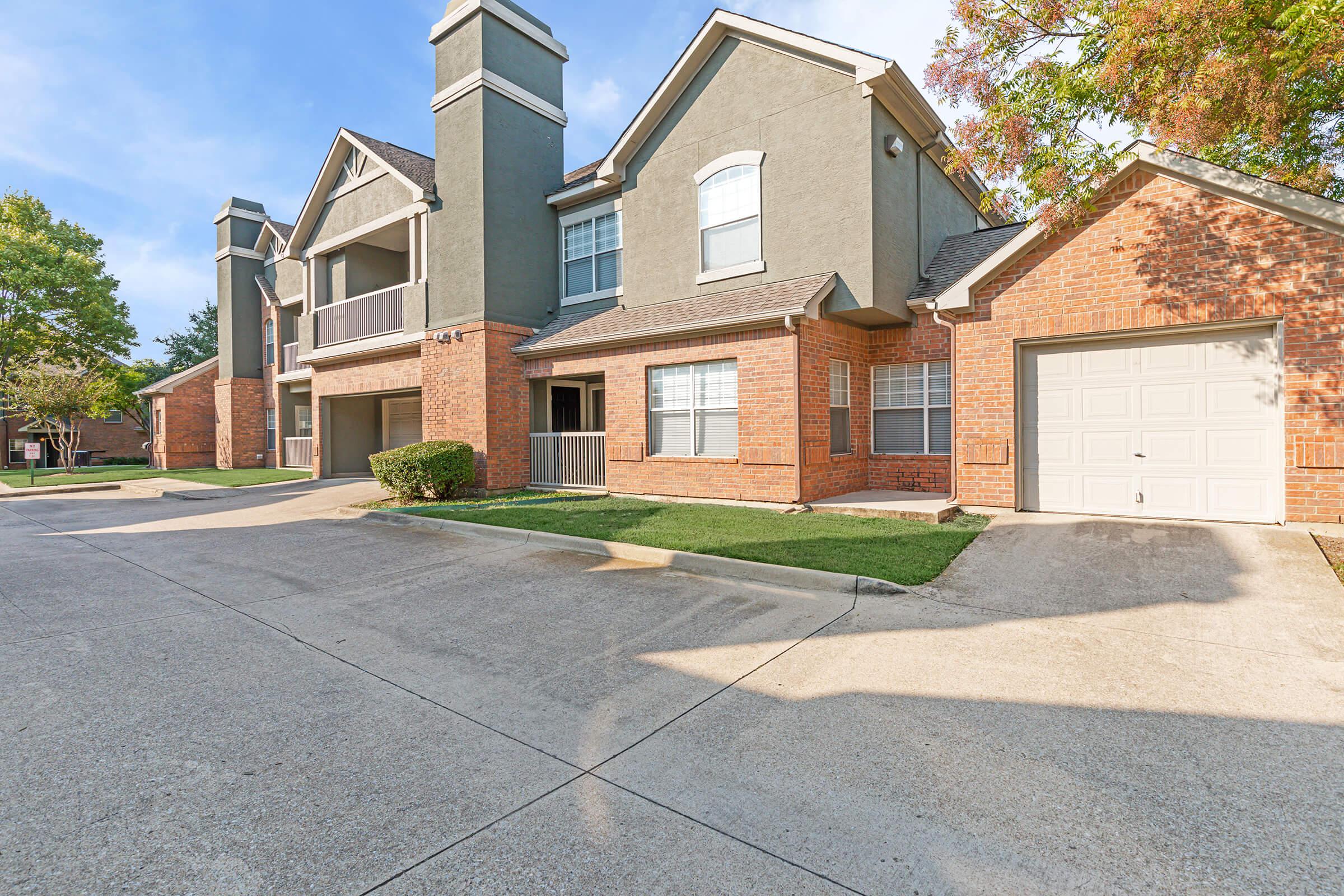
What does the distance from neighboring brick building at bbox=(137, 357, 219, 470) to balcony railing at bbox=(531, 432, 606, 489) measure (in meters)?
20.6

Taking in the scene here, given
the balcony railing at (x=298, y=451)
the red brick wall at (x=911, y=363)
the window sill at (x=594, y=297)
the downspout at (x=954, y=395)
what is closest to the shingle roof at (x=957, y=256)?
the red brick wall at (x=911, y=363)

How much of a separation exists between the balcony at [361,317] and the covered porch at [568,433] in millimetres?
4454

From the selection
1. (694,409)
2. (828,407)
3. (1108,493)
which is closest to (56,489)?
(694,409)

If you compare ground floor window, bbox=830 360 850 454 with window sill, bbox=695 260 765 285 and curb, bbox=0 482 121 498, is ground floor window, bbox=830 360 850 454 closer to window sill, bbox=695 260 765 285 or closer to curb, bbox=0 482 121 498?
window sill, bbox=695 260 765 285

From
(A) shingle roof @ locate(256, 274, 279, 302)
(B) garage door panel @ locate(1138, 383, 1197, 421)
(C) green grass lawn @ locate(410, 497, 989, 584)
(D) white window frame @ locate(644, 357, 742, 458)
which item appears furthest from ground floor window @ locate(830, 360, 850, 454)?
(A) shingle roof @ locate(256, 274, 279, 302)

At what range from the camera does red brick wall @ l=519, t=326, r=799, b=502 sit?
1080cm

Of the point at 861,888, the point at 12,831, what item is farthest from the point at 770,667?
the point at 12,831

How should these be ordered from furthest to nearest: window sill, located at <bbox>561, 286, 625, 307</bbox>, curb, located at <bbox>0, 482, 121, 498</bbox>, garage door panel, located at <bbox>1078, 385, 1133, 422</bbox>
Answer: curb, located at <bbox>0, 482, 121, 498</bbox> → window sill, located at <bbox>561, 286, 625, 307</bbox> → garage door panel, located at <bbox>1078, 385, 1133, 422</bbox>

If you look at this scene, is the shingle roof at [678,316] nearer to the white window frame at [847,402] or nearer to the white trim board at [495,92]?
the white window frame at [847,402]

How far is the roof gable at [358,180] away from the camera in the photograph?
15.9 meters

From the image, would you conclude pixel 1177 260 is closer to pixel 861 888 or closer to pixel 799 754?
pixel 799 754

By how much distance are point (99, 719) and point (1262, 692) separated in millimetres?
6929

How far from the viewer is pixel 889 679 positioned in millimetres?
4219

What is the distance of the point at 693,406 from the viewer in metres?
12.1
